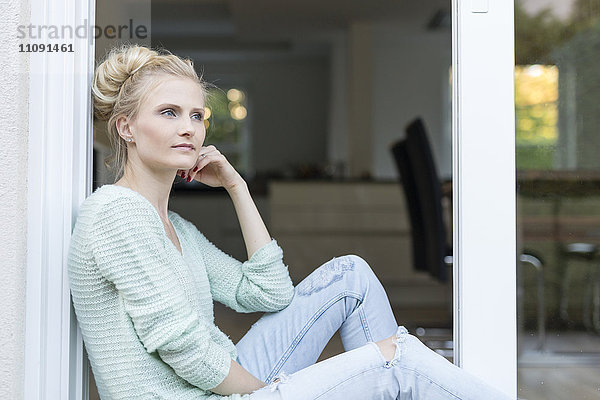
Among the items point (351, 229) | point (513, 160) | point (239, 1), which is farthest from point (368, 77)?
point (513, 160)

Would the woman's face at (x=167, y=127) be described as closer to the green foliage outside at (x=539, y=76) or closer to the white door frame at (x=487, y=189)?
the white door frame at (x=487, y=189)

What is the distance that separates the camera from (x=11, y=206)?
1274mm

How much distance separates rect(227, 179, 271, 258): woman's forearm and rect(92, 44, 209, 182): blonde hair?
292mm

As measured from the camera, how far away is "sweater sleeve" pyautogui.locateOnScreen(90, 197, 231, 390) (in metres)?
1.19

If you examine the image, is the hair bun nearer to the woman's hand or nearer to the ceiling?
the woman's hand

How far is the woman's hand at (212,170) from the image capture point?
1528mm

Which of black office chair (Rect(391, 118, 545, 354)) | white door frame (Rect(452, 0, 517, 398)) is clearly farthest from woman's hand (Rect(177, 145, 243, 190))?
black office chair (Rect(391, 118, 545, 354))

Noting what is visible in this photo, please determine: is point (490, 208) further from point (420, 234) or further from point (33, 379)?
point (420, 234)

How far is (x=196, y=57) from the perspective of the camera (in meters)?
7.85

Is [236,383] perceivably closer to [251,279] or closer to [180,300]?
[180,300]

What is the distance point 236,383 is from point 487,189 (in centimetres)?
68

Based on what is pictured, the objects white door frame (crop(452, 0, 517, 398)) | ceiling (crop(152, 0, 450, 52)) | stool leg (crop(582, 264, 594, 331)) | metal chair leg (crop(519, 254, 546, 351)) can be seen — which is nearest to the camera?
white door frame (crop(452, 0, 517, 398))

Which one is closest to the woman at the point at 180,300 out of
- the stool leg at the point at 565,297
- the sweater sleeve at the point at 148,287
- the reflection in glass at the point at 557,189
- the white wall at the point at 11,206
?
the sweater sleeve at the point at 148,287

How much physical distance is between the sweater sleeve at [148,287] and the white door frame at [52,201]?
17cm
